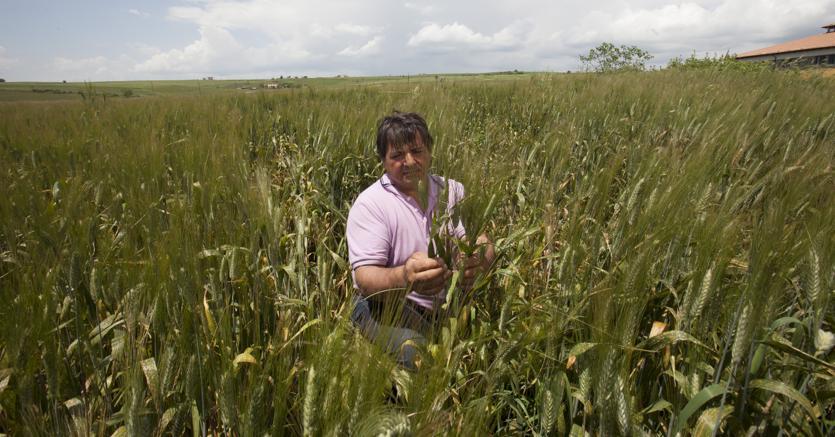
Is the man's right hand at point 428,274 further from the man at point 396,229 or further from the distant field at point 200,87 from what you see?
the distant field at point 200,87

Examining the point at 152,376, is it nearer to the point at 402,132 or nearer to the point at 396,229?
the point at 396,229

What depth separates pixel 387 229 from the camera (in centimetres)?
165

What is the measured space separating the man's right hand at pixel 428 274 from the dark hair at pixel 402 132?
0.70 m

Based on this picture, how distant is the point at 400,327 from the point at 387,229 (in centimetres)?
42

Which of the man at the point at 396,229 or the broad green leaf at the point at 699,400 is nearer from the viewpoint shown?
the broad green leaf at the point at 699,400

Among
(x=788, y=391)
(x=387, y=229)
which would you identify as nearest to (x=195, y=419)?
(x=387, y=229)

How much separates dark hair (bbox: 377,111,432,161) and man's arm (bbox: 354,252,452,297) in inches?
23.2

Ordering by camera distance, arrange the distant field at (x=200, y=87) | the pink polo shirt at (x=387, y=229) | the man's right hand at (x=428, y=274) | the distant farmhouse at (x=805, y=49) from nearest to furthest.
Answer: the man's right hand at (x=428, y=274) < the pink polo shirt at (x=387, y=229) < the distant field at (x=200, y=87) < the distant farmhouse at (x=805, y=49)

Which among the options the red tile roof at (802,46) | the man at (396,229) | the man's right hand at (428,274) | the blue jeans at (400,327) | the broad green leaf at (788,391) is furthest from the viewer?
the red tile roof at (802,46)

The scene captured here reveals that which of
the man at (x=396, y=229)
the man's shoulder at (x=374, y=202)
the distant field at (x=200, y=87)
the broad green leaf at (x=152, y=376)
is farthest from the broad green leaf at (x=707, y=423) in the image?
the distant field at (x=200, y=87)

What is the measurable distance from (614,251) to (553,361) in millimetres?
455

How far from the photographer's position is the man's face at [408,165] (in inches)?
69.1

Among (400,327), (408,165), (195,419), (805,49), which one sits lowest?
(400,327)

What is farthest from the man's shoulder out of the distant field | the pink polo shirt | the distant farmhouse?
the distant farmhouse
